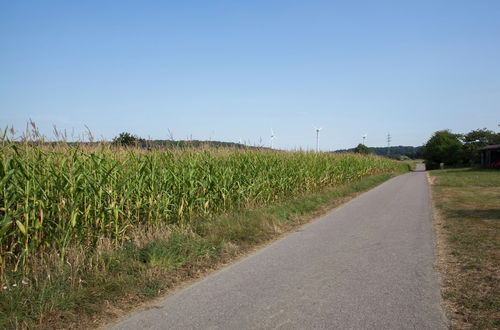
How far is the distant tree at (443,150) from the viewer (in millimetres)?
76812

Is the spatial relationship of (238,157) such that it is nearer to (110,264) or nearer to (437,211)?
(437,211)

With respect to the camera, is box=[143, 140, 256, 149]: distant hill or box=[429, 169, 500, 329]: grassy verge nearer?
box=[429, 169, 500, 329]: grassy verge

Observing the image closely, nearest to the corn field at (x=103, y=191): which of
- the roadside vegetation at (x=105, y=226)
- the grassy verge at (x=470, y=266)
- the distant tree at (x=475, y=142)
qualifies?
the roadside vegetation at (x=105, y=226)

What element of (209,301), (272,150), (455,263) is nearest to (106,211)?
(209,301)

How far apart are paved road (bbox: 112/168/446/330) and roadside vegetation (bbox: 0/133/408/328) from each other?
2.00ft

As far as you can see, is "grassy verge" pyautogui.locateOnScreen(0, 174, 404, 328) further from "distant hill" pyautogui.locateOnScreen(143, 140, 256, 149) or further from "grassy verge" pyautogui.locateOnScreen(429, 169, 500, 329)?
"grassy verge" pyautogui.locateOnScreen(429, 169, 500, 329)

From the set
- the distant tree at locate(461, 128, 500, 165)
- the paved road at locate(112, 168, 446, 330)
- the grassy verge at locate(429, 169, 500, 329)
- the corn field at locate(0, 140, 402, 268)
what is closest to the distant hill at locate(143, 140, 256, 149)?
the corn field at locate(0, 140, 402, 268)

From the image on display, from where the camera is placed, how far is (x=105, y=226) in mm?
6965

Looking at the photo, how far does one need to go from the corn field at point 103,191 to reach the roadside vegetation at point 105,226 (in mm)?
22

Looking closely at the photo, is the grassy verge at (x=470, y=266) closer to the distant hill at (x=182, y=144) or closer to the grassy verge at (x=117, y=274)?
the grassy verge at (x=117, y=274)

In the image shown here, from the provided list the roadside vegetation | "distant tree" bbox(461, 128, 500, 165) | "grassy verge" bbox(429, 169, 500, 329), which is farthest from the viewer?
"distant tree" bbox(461, 128, 500, 165)

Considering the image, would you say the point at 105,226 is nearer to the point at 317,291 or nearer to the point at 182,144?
the point at 317,291

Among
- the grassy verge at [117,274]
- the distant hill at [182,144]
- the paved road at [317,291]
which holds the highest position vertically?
the distant hill at [182,144]

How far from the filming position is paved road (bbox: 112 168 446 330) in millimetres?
4223
